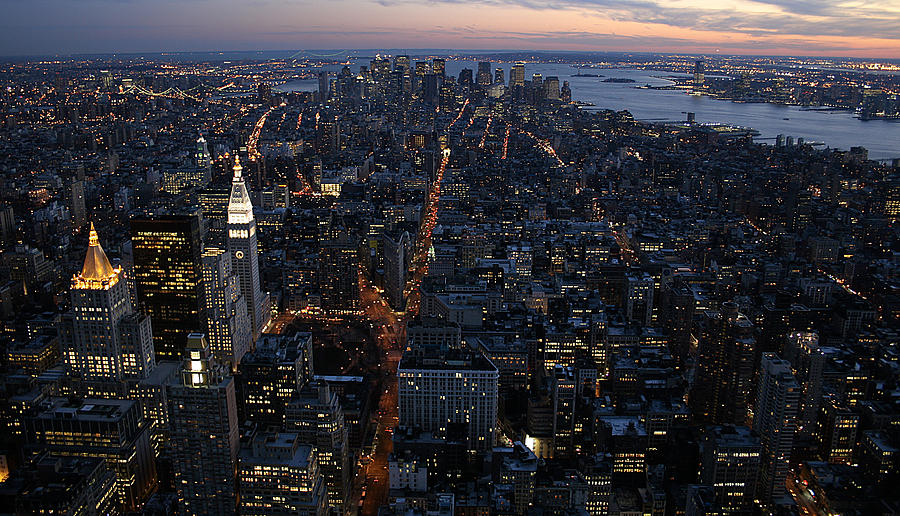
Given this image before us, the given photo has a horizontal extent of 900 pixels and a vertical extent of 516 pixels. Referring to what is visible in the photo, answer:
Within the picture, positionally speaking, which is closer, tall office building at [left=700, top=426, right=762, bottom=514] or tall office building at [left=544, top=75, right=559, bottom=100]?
tall office building at [left=700, top=426, right=762, bottom=514]

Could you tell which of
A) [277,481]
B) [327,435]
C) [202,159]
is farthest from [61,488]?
[202,159]

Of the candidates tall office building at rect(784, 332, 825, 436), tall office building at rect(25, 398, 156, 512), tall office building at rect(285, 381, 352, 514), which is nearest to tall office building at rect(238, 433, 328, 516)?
tall office building at rect(285, 381, 352, 514)

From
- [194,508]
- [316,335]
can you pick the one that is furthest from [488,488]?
[316,335]

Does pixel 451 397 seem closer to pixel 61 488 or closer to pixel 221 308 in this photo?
pixel 221 308

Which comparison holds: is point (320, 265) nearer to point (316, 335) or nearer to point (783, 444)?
→ point (316, 335)

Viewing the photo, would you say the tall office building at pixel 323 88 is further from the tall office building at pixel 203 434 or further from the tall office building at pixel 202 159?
the tall office building at pixel 203 434

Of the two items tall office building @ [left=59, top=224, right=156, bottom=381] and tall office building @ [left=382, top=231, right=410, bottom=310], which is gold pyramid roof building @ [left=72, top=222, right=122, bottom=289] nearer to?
tall office building @ [left=59, top=224, right=156, bottom=381]
